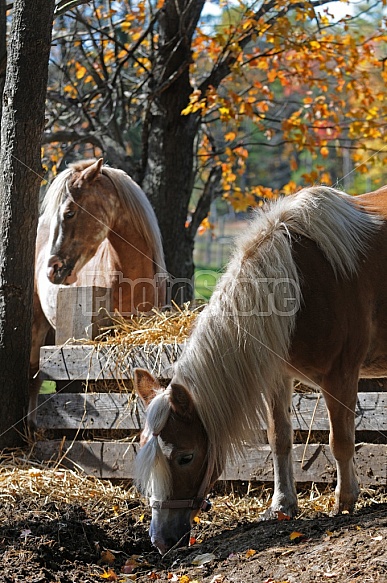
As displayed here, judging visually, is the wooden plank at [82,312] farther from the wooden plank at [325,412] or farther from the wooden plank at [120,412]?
the wooden plank at [325,412]

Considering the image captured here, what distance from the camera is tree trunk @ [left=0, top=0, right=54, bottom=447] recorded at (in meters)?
4.40

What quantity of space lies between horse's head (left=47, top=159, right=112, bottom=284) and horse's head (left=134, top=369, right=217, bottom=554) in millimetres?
2469

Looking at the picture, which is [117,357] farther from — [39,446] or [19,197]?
[19,197]

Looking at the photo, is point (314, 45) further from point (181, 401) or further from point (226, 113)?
point (181, 401)

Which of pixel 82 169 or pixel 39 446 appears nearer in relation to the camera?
pixel 39 446

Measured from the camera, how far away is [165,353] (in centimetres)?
451

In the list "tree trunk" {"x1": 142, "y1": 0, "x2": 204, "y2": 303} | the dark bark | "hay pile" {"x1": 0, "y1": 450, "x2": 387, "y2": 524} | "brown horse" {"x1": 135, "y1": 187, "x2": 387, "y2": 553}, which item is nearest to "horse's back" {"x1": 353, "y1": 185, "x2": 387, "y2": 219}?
"brown horse" {"x1": 135, "y1": 187, "x2": 387, "y2": 553}

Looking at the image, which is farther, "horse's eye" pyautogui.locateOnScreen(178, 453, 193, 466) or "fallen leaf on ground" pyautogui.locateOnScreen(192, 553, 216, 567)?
"horse's eye" pyautogui.locateOnScreen(178, 453, 193, 466)

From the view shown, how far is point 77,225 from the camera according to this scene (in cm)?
568

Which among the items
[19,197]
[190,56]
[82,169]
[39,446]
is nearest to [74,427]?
[39,446]

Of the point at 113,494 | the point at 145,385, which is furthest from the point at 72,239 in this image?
the point at 145,385

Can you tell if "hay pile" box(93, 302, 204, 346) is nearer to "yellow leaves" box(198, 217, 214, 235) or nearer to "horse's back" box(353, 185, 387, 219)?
"horse's back" box(353, 185, 387, 219)

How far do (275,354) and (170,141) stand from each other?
418 centimetres

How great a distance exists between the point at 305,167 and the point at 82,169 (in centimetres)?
3379
